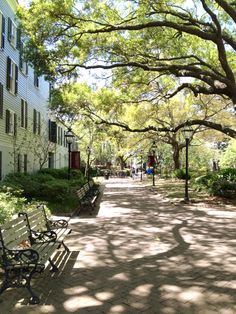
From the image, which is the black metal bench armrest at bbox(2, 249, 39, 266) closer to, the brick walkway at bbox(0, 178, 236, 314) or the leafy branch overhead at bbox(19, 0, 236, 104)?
the brick walkway at bbox(0, 178, 236, 314)

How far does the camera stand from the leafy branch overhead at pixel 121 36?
A: 16391 millimetres

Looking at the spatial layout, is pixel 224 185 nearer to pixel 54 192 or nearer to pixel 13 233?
pixel 54 192

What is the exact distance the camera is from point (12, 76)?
2439 cm

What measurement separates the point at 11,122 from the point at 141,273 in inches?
732

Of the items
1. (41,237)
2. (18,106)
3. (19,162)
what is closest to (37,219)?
(41,237)

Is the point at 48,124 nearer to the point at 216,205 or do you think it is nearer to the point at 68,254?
the point at 216,205

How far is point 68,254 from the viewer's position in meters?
8.76

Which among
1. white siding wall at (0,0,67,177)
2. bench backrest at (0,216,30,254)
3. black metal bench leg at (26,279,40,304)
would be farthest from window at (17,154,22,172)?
black metal bench leg at (26,279,40,304)

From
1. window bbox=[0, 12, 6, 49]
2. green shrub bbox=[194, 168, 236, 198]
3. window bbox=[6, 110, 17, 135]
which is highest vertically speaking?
window bbox=[0, 12, 6, 49]

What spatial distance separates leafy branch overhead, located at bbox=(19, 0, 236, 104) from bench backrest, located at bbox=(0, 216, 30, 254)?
10.6m

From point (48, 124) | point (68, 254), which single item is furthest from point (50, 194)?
point (48, 124)

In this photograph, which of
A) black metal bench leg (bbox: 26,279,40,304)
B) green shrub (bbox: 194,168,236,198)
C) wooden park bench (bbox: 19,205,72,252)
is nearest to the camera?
black metal bench leg (bbox: 26,279,40,304)

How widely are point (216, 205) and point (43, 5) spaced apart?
1074 cm

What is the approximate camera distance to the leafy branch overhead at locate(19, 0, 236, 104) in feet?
53.8
